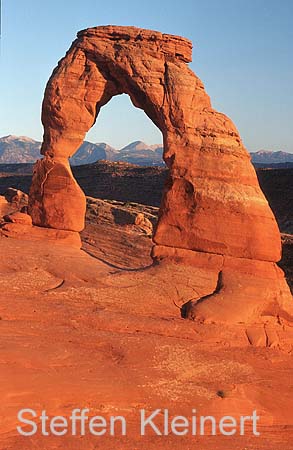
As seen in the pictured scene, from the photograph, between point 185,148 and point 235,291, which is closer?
point 235,291

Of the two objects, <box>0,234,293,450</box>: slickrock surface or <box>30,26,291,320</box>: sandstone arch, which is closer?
<box>0,234,293,450</box>: slickrock surface

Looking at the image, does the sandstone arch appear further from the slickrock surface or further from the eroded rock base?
the slickrock surface

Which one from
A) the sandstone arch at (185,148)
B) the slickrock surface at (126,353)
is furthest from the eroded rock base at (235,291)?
the slickrock surface at (126,353)

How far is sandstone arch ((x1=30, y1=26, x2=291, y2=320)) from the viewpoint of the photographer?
1238 cm

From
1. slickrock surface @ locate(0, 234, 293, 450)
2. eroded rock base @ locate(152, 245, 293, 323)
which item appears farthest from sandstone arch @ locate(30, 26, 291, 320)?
slickrock surface @ locate(0, 234, 293, 450)

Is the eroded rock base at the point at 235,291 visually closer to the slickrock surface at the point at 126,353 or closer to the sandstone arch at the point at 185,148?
the sandstone arch at the point at 185,148

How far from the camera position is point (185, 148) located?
12.7 m

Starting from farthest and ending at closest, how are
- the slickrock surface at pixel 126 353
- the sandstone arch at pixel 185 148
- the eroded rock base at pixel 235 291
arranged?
the sandstone arch at pixel 185 148, the eroded rock base at pixel 235 291, the slickrock surface at pixel 126 353

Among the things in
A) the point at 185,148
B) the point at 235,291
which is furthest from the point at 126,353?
the point at 185,148

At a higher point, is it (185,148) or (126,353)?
(185,148)

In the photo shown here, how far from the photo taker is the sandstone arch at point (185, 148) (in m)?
12.4

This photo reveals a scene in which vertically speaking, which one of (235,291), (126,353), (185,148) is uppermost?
(185,148)

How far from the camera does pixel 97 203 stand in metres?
31.4

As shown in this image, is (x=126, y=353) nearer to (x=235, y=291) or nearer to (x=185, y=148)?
(x=235, y=291)
